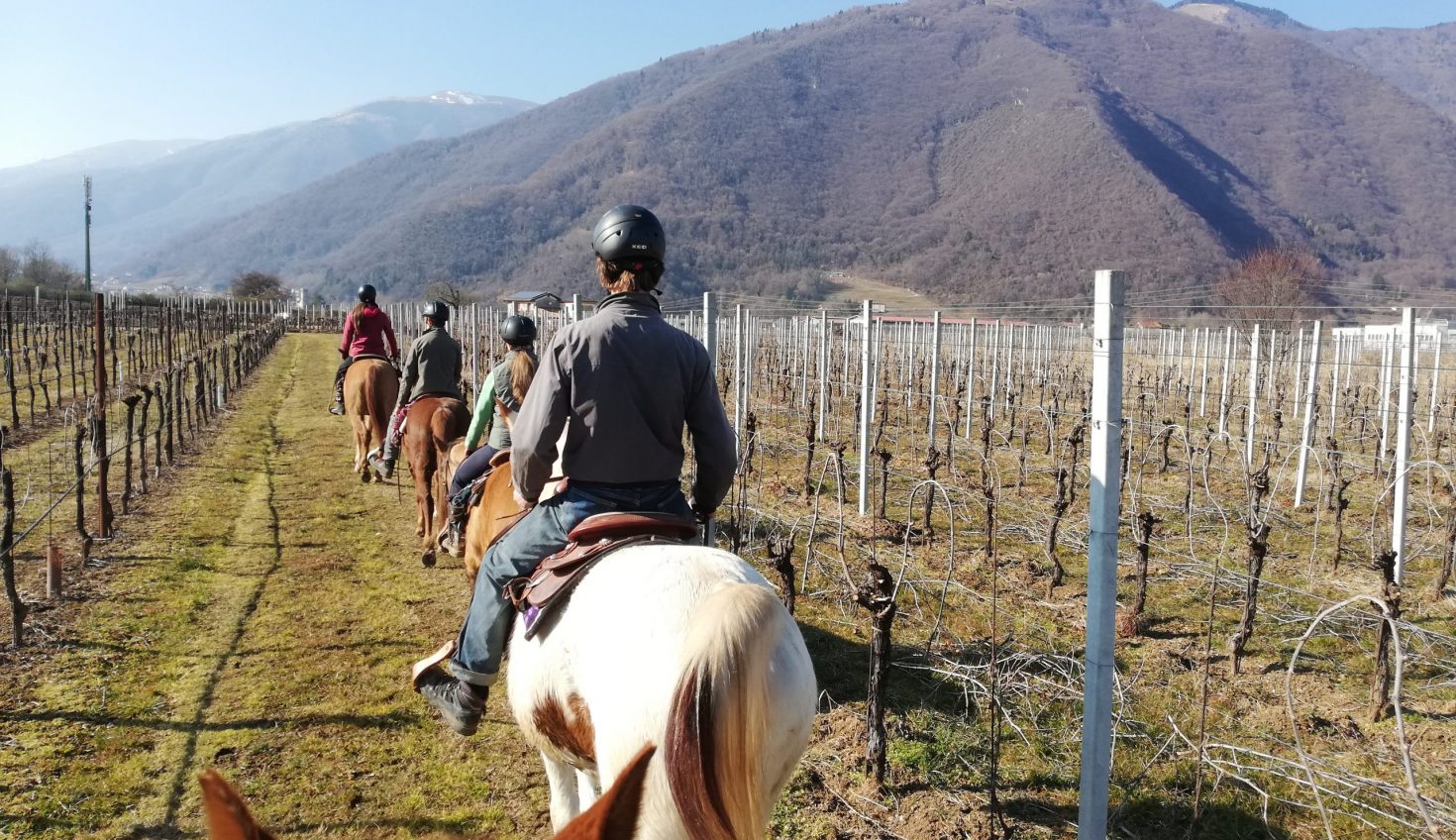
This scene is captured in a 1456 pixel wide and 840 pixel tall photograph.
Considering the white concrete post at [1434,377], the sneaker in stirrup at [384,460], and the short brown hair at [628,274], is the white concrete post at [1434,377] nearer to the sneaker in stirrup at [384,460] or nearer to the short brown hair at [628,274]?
the short brown hair at [628,274]

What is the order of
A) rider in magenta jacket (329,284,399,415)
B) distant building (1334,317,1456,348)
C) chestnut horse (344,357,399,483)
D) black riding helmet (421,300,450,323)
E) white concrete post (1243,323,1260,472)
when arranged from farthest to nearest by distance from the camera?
distant building (1334,317,1456,348), rider in magenta jacket (329,284,399,415), chestnut horse (344,357,399,483), black riding helmet (421,300,450,323), white concrete post (1243,323,1260,472)

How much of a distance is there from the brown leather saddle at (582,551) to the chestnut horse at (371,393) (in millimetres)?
7757

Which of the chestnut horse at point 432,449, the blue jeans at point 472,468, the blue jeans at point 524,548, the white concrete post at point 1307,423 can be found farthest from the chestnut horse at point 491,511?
A: the white concrete post at point 1307,423


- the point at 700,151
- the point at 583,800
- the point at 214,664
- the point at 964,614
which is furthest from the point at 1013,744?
the point at 700,151

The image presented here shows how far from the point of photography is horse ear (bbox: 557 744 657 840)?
3.41ft

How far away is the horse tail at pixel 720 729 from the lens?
6.20ft

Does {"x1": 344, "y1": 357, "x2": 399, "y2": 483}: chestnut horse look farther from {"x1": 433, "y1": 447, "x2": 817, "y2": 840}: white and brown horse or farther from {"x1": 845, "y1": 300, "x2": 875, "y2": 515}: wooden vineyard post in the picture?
{"x1": 433, "y1": 447, "x2": 817, "y2": 840}: white and brown horse

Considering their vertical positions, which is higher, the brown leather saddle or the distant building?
the distant building

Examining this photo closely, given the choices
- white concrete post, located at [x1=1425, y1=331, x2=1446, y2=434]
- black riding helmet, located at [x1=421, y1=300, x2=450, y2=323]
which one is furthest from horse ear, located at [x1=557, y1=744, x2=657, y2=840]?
black riding helmet, located at [x1=421, y1=300, x2=450, y2=323]

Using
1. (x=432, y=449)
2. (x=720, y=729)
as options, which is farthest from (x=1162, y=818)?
(x=432, y=449)

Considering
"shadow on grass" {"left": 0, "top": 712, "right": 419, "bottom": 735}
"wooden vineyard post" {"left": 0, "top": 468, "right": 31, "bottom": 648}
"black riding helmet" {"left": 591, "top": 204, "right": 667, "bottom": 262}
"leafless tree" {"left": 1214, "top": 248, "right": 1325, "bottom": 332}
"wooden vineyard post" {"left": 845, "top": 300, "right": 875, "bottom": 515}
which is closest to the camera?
"black riding helmet" {"left": 591, "top": 204, "right": 667, "bottom": 262}

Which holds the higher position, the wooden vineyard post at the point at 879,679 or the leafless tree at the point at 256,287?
the leafless tree at the point at 256,287

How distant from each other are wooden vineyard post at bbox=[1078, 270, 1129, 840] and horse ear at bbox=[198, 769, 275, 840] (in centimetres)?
266

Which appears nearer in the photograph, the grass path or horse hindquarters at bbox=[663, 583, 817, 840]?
horse hindquarters at bbox=[663, 583, 817, 840]
